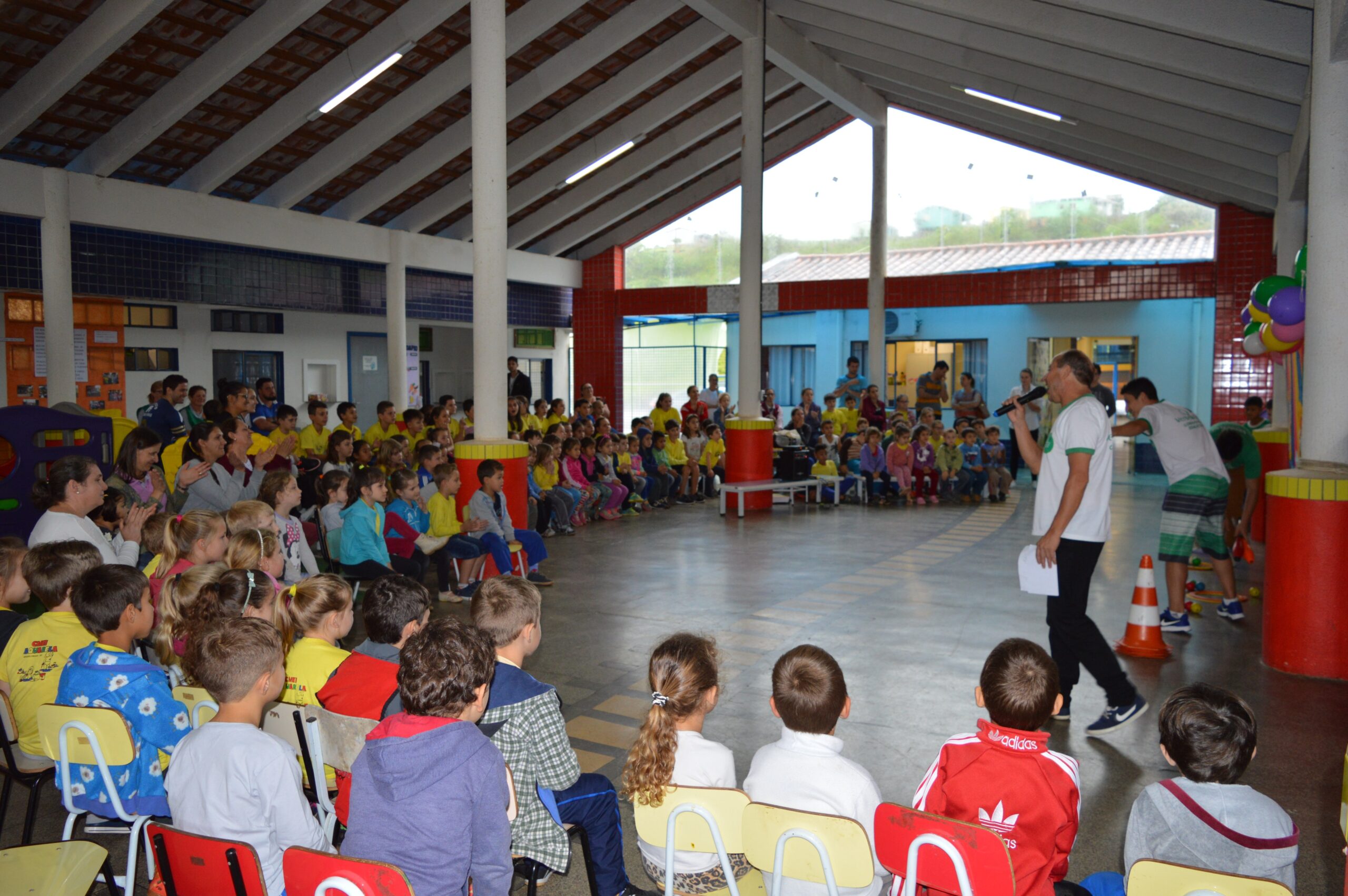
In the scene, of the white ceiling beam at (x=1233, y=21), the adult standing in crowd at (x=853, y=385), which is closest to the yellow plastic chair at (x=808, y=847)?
the white ceiling beam at (x=1233, y=21)

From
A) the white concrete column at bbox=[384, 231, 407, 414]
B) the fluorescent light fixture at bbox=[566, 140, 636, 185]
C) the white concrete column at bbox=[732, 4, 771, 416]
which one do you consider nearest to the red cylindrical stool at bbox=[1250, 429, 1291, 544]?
the white concrete column at bbox=[732, 4, 771, 416]

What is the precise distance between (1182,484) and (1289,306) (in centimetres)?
163

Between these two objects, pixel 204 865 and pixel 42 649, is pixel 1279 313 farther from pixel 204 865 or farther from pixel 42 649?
pixel 42 649

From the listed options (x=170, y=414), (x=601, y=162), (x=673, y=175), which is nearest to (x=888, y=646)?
(x=170, y=414)

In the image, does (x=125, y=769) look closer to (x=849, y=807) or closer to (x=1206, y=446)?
(x=849, y=807)

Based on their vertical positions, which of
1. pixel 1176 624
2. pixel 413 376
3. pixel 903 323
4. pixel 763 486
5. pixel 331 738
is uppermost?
pixel 903 323

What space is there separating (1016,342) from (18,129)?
48.4 ft

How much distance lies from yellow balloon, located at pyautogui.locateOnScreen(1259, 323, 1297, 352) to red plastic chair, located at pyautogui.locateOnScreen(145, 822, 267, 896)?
6.91m

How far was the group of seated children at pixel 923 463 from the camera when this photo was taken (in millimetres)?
12172

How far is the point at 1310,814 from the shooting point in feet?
11.3

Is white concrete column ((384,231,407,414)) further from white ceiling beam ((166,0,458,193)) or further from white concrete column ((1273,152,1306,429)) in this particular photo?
white concrete column ((1273,152,1306,429))

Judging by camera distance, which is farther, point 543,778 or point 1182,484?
point 1182,484

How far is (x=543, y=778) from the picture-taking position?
2.56 metres

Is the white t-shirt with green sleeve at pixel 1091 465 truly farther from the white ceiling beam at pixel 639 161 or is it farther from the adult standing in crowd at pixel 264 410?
the white ceiling beam at pixel 639 161
